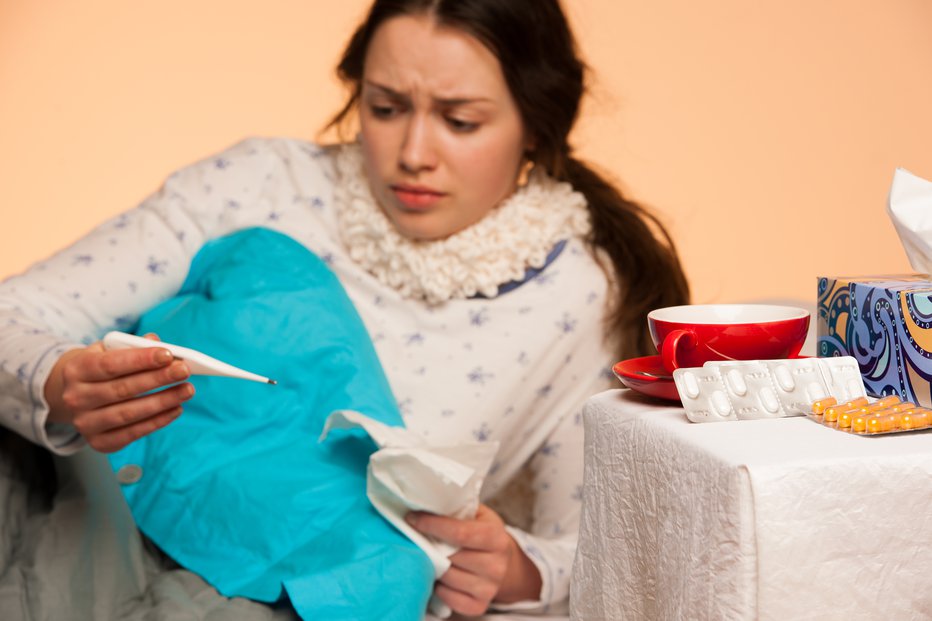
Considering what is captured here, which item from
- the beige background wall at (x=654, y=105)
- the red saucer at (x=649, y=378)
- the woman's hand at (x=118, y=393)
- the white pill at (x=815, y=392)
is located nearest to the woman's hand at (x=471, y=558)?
the woman's hand at (x=118, y=393)

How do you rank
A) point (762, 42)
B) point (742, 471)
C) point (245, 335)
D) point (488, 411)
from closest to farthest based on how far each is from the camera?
1. point (742, 471)
2. point (245, 335)
3. point (488, 411)
4. point (762, 42)

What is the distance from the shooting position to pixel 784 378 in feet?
2.06

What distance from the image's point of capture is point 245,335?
115 centimetres

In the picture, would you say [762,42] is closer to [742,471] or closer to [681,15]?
[681,15]

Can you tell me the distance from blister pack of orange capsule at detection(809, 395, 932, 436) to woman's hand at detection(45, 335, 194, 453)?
48cm

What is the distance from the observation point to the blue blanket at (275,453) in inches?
37.4

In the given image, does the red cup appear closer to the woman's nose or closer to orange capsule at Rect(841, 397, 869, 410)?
orange capsule at Rect(841, 397, 869, 410)

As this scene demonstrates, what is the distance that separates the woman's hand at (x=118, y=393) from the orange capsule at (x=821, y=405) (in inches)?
18.6

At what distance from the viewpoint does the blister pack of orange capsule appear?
0.57m

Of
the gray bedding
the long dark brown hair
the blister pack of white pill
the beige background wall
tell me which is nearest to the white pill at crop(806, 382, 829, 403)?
the blister pack of white pill

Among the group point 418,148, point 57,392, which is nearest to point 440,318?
point 418,148

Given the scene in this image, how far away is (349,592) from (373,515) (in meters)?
0.11

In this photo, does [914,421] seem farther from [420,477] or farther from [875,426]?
[420,477]

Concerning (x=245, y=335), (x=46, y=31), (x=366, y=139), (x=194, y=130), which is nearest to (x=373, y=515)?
(x=245, y=335)
